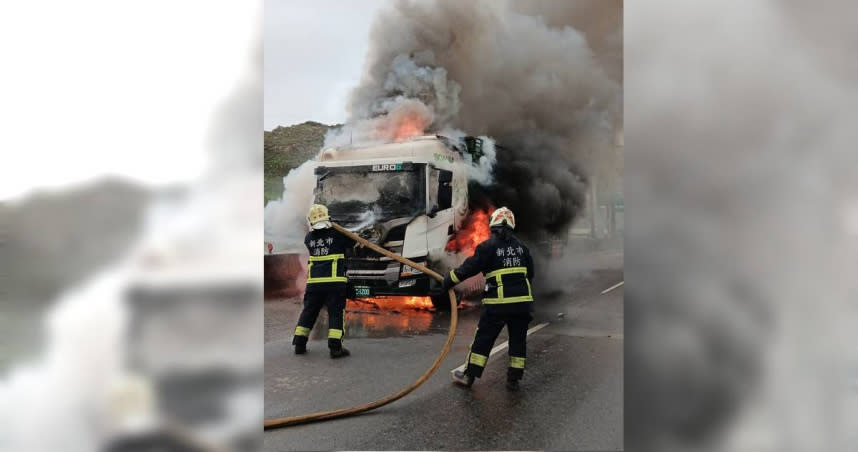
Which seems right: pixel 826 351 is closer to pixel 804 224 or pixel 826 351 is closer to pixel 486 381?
pixel 804 224

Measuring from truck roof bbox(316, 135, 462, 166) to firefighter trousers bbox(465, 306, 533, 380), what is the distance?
61.2 inches

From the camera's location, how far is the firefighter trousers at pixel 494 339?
4836 mm

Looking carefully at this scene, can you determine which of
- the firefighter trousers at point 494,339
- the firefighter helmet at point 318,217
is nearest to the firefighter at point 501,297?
the firefighter trousers at point 494,339

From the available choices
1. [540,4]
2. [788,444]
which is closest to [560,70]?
[540,4]

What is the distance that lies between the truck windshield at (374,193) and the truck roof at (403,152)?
105 mm

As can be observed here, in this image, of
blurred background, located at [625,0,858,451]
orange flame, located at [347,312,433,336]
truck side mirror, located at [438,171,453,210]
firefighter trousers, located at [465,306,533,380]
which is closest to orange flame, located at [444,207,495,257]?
truck side mirror, located at [438,171,453,210]

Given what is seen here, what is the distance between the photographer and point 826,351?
3.91 metres

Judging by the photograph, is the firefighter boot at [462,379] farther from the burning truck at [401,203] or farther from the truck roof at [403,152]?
the truck roof at [403,152]

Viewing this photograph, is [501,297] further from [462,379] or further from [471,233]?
[471,233]

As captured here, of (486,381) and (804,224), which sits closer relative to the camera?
(804,224)

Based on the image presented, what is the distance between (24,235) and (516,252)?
365cm

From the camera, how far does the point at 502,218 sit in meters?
4.94

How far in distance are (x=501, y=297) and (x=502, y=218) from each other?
66 centimetres

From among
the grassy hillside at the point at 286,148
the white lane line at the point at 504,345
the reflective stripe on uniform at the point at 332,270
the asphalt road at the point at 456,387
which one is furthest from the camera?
the reflective stripe on uniform at the point at 332,270
